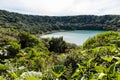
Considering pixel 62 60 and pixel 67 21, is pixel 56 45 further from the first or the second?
pixel 67 21

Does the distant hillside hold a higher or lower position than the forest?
lower

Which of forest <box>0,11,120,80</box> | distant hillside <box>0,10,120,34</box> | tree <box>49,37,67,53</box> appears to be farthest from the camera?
distant hillside <box>0,10,120,34</box>

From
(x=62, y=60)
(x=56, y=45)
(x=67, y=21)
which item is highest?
(x=62, y=60)

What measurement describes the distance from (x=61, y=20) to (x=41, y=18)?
16.7 meters

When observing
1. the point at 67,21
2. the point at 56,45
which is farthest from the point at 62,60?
the point at 67,21

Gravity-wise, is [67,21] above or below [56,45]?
below

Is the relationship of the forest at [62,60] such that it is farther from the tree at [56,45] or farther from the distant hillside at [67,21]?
the distant hillside at [67,21]

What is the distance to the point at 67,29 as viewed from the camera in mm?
172625

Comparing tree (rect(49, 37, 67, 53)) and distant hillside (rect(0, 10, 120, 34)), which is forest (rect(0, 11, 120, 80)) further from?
distant hillside (rect(0, 10, 120, 34))

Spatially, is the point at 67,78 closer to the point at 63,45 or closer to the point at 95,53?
the point at 95,53

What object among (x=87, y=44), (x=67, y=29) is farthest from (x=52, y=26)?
(x=87, y=44)

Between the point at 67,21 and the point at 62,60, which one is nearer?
the point at 62,60

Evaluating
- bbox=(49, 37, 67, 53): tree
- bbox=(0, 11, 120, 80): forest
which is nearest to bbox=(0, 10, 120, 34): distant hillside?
bbox=(49, 37, 67, 53): tree

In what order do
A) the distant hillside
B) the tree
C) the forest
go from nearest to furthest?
the forest
the tree
the distant hillside
